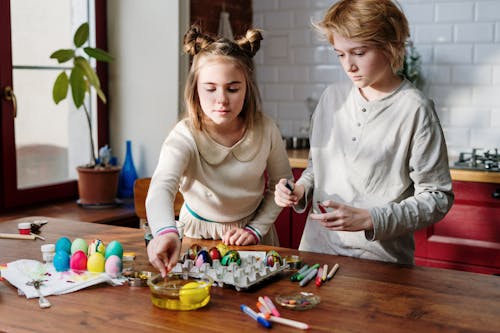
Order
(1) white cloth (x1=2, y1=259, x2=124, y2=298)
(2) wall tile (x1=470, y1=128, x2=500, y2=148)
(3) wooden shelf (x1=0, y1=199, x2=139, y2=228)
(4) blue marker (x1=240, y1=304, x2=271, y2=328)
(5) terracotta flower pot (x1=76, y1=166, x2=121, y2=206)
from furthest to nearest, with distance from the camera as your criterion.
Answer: (2) wall tile (x1=470, y1=128, x2=500, y2=148), (5) terracotta flower pot (x1=76, y1=166, x2=121, y2=206), (3) wooden shelf (x1=0, y1=199, x2=139, y2=228), (1) white cloth (x1=2, y1=259, x2=124, y2=298), (4) blue marker (x1=240, y1=304, x2=271, y2=328)

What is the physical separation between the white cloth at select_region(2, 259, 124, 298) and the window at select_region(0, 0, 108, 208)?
1686 millimetres

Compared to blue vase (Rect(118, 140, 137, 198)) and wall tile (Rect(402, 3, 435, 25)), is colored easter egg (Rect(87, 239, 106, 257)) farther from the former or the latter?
wall tile (Rect(402, 3, 435, 25))

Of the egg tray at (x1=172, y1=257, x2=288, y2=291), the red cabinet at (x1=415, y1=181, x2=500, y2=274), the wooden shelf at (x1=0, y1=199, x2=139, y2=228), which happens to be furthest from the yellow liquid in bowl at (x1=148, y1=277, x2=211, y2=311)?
the red cabinet at (x1=415, y1=181, x2=500, y2=274)

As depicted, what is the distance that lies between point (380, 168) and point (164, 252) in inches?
29.6

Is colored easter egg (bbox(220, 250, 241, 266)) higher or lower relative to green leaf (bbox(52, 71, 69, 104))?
lower

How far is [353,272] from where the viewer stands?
1743 millimetres

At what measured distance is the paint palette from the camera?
1.59 metres

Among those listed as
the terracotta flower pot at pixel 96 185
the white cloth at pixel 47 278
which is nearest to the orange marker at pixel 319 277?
the white cloth at pixel 47 278

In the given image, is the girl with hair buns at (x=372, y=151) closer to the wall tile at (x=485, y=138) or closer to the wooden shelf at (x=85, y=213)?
the wooden shelf at (x=85, y=213)

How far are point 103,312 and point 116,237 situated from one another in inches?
28.1

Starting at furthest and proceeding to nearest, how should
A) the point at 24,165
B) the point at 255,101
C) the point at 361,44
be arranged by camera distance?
the point at 24,165
the point at 255,101
the point at 361,44

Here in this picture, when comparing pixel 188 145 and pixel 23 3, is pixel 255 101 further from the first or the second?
pixel 23 3

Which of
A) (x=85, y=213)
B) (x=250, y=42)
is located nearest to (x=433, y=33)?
(x=250, y=42)

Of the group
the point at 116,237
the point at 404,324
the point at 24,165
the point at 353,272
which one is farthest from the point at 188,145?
the point at 24,165
